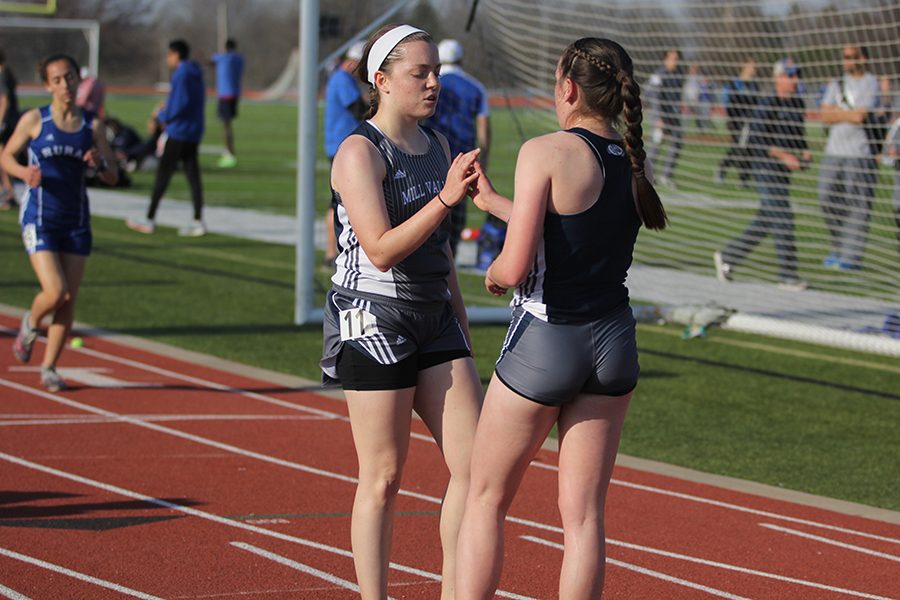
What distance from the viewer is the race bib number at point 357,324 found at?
14.0 feet

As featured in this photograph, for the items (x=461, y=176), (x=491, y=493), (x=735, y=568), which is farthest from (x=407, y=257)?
(x=735, y=568)

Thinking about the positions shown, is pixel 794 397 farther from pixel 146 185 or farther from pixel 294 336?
pixel 146 185

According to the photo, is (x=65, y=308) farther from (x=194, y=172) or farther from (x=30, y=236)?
(x=194, y=172)

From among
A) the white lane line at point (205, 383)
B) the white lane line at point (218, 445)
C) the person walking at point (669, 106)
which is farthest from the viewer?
the person walking at point (669, 106)

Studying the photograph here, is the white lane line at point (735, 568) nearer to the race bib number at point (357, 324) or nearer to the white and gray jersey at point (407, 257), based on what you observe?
the white and gray jersey at point (407, 257)

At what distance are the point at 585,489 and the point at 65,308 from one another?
17.0ft

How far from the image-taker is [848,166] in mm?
12055

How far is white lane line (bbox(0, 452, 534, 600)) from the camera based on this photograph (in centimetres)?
529

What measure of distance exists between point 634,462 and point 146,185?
16.8m

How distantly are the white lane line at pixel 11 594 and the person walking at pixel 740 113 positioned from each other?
870 cm

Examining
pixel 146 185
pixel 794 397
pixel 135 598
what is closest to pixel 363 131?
pixel 135 598

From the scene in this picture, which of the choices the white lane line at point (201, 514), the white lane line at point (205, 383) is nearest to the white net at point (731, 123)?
the white lane line at point (205, 383)

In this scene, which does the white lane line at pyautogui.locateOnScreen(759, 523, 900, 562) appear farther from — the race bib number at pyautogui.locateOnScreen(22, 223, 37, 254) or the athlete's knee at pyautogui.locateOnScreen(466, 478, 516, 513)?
the race bib number at pyautogui.locateOnScreen(22, 223, 37, 254)

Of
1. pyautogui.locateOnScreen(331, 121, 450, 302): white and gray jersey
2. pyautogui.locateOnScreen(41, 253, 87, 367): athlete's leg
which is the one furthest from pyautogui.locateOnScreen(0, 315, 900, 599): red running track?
pyautogui.locateOnScreen(331, 121, 450, 302): white and gray jersey
